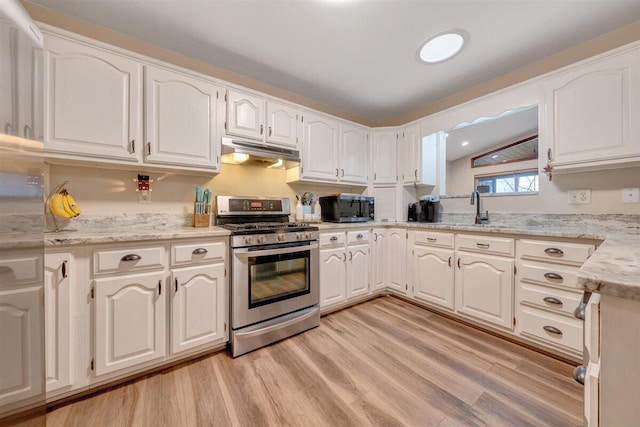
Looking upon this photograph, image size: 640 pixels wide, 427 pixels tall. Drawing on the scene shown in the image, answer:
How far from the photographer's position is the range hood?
2.03 meters

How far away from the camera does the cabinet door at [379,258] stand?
8.84 feet

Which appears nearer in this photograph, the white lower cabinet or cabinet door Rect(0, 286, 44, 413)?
cabinet door Rect(0, 286, 44, 413)

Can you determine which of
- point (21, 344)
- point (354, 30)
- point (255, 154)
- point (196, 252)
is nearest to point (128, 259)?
point (196, 252)

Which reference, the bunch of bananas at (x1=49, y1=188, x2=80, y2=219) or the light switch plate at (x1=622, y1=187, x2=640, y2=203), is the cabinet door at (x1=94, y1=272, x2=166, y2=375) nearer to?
the bunch of bananas at (x1=49, y1=188, x2=80, y2=219)

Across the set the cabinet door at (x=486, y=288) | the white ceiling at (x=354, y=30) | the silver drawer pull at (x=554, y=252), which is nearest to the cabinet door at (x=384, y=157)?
the white ceiling at (x=354, y=30)

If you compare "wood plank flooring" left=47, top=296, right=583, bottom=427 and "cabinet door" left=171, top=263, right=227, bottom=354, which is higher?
"cabinet door" left=171, top=263, right=227, bottom=354

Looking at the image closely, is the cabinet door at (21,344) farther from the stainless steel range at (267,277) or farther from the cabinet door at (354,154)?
the cabinet door at (354,154)

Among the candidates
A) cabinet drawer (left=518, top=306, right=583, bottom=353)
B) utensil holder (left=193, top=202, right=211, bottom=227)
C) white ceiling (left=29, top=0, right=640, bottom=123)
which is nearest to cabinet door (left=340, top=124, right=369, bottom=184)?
white ceiling (left=29, top=0, right=640, bottom=123)

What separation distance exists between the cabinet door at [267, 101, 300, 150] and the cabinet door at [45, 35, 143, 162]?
3.26ft

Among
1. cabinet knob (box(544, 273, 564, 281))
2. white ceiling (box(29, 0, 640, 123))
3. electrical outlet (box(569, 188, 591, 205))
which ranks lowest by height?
cabinet knob (box(544, 273, 564, 281))

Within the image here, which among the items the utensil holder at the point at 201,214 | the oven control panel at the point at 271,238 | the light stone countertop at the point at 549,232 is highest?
the utensil holder at the point at 201,214

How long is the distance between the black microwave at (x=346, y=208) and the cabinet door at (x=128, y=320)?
1696 mm

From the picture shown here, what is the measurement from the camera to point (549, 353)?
5.58 ft


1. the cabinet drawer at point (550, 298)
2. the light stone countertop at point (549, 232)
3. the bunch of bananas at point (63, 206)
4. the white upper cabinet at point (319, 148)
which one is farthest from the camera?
the white upper cabinet at point (319, 148)
